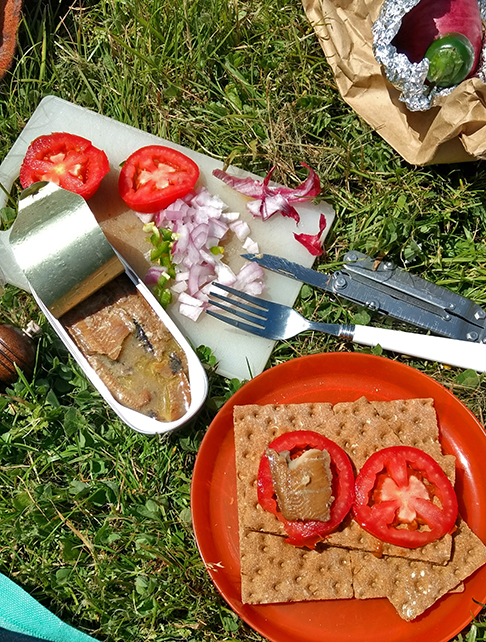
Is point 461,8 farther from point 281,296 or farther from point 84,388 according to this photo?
point 84,388

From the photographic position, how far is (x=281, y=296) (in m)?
3.39

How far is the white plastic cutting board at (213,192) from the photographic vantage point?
335 centimetres

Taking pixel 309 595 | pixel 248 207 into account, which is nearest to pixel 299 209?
pixel 248 207

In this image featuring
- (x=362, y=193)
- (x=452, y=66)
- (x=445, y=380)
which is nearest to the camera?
(x=452, y=66)

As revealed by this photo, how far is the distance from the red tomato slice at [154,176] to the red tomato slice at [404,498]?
5.26 ft

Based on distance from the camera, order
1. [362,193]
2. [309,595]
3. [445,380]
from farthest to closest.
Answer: [362,193]
[445,380]
[309,595]

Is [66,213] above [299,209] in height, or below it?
above

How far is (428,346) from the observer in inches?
124

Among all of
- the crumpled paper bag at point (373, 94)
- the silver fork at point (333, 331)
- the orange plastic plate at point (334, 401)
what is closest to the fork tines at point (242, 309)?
the silver fork at point (333, 331)

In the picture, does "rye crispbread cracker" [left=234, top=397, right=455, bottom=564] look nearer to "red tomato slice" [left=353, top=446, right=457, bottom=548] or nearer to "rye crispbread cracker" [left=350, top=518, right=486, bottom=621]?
"red tomato slice" [left=353, top=446, right=457, bottom=548]

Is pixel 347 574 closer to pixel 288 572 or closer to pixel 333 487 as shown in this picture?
pixel 288 572

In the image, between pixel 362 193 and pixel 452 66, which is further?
pixel 362 193

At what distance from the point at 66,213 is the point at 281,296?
1131mm

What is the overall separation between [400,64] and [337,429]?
1.72 metres
